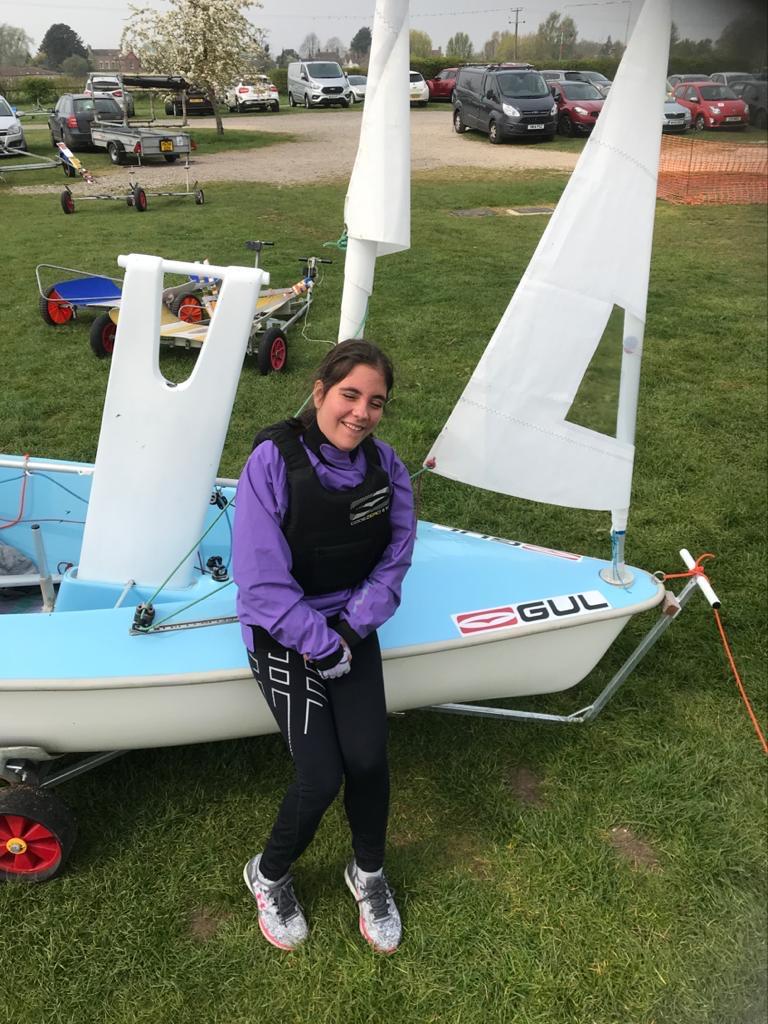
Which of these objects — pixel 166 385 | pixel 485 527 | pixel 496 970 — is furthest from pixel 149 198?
pixel 496 970

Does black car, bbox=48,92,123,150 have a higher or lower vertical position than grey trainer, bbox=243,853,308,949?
higher

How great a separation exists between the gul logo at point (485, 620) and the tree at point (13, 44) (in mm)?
1983

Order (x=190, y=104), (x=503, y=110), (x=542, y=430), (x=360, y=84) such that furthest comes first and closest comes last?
(x=190, y=104) < (x=503, y=110) < (x=360, y=84) < (x=542, y=430)

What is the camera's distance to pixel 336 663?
1.89m

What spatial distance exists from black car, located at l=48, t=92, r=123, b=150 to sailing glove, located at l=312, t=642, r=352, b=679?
1614 cm

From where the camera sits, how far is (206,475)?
227 centimetres

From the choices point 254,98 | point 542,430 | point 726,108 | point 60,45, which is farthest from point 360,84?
point 254,98

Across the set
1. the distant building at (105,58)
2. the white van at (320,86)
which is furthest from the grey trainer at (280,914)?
the white van at (320,86)

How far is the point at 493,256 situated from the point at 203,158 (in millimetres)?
8796

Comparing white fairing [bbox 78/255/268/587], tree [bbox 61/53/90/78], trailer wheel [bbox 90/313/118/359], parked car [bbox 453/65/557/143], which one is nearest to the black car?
parked car [bbox 453/65/557/143]

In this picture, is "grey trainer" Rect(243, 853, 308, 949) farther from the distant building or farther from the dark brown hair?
the distant building

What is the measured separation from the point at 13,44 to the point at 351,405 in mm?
1507

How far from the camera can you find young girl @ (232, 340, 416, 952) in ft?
6.17

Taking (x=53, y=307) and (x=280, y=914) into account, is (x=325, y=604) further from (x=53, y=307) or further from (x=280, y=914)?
(x=53, y=307)
